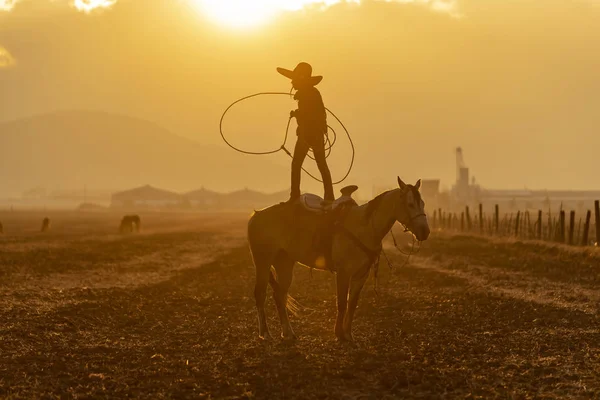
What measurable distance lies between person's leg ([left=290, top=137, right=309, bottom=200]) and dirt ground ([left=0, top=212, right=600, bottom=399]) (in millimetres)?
2631

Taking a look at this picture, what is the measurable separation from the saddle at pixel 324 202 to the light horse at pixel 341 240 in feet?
0.40

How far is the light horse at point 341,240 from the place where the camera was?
10812 millimetres

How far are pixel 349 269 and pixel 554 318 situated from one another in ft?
17.3

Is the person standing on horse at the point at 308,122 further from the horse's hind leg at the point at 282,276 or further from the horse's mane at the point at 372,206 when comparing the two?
the horse's hind leg at the point at 282,276

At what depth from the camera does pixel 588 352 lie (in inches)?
404

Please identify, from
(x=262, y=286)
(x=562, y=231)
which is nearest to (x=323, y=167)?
(x=262, y=286)

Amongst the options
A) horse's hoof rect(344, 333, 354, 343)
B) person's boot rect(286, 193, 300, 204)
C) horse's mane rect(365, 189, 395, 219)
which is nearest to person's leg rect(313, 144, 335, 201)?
person's boot rect(286, 193, 300, 204)

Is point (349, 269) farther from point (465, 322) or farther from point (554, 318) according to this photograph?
point (554, 318)

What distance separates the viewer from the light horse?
10812 millimetres

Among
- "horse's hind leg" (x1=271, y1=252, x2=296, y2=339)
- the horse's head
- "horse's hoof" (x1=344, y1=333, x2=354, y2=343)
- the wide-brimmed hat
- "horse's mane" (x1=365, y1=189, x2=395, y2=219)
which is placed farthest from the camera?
"horse's hind leg" (x1=271, y1=252, x2=296, y2=339)

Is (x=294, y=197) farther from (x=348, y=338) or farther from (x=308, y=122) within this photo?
(x=348, y=338)

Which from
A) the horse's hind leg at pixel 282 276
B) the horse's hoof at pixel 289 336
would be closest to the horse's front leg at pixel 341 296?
the horse's hoof at pixel 289 336

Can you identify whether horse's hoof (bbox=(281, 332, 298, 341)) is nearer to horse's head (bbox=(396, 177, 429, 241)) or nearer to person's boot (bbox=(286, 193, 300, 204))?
person's boot (bbox=(286, 193, 300, 204))

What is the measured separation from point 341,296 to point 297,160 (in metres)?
2.57
